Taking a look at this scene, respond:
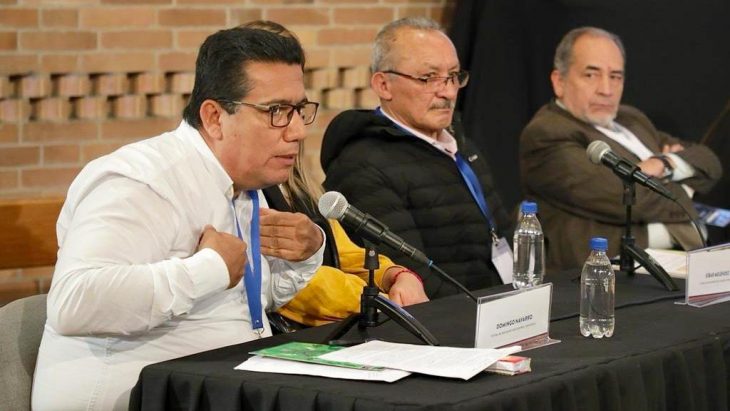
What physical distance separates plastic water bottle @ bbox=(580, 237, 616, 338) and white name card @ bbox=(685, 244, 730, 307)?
1.09 feet

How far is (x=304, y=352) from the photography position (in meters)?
2.53

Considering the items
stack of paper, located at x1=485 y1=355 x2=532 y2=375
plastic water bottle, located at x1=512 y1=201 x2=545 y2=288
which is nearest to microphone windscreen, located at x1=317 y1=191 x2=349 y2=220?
stack of paper, located at x1=485 y1=355 x2=532 y2=375

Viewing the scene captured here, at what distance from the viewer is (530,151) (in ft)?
16.6

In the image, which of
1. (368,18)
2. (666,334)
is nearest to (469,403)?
(666,334)

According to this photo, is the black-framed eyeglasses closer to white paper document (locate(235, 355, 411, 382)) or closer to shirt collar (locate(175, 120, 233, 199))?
shirt collar (locate(175, 120, 233, 199))

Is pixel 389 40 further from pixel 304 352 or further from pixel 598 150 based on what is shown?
pixel 304 352

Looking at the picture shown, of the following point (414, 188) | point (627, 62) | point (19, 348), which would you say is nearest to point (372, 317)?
point (19, 348)

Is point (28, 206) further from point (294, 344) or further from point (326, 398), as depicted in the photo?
point (326, 398)

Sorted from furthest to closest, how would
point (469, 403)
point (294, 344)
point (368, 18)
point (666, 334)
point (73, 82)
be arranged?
point (368, 18)
point (73, 82)
point (666, 334)
point (294, 344)
point (469, 403)

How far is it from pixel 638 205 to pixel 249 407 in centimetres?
278

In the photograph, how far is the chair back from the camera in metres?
2.69

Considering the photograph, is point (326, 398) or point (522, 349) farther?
point (522, 349)

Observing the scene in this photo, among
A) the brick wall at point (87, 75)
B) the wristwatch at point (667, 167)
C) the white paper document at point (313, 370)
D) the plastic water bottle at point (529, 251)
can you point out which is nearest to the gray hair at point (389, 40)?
the plastic water bottle at point (529, 251)

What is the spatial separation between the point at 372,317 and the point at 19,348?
31.0 inches
